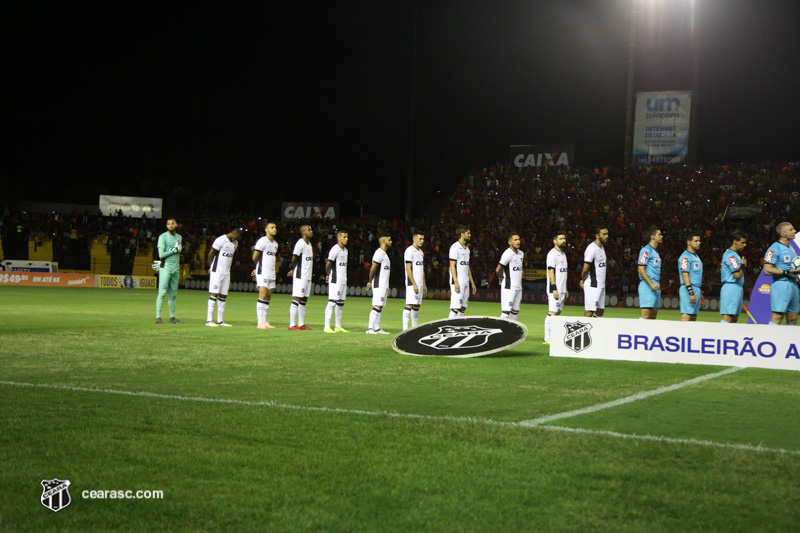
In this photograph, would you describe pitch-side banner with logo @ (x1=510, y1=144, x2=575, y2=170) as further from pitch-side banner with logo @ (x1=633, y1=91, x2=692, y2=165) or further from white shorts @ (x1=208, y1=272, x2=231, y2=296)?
white shorts @ (x1=208, y1=272, x2=231, y2=296)

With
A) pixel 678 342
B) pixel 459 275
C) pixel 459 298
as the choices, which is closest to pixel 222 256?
pixel 459 275

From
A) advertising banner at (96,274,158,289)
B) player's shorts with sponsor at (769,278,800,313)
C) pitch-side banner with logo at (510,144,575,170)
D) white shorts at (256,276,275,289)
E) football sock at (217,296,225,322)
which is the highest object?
pitch-side banner with logo at (510,144,575,170)

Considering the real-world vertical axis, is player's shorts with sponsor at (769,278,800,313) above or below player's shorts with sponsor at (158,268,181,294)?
above

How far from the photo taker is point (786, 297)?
13.1 m

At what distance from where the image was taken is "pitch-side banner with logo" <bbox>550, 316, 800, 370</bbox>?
10.7m

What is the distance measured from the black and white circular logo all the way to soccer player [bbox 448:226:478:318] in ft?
10.1

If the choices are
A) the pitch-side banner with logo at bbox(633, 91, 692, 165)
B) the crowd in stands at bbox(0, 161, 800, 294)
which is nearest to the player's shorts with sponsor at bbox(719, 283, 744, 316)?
the crowd in stands at bbox(0, 161, 800, 294)

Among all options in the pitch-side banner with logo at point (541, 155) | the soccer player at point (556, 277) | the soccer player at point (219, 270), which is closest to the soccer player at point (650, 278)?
the soccer player at point (556, 277)

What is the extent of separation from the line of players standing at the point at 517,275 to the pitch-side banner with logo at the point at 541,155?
115 ft

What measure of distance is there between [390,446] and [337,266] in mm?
11256

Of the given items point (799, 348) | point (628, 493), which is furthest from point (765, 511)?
point (799, 348)

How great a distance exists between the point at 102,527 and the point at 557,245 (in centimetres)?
1207

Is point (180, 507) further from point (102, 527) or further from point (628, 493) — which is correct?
point (628, 493)

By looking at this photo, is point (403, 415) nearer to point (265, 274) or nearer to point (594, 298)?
point (594, 298)
